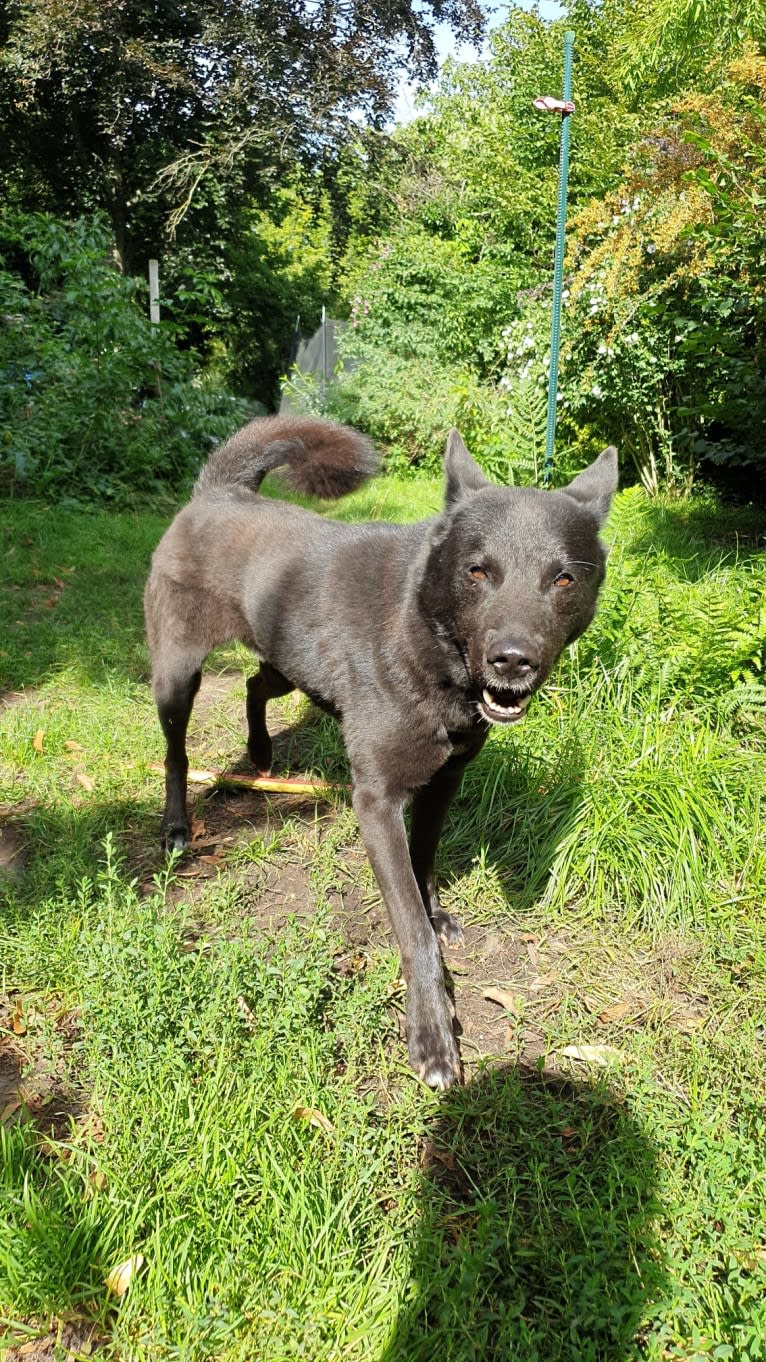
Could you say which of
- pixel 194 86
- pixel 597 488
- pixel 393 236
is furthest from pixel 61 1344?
Result: pixel 194 86

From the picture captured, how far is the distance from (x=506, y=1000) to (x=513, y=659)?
110 centimetres

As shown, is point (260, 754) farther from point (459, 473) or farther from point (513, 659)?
point (513, 659)

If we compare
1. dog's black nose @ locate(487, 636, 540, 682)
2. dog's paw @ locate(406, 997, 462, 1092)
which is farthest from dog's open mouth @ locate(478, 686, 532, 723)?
dog's paw @ locate(406, 997, 462, 1092)

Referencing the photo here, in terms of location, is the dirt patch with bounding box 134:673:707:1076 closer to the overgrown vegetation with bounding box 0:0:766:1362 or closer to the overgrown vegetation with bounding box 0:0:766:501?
the overgrown vegetation with bounding box 0:0:766:1362

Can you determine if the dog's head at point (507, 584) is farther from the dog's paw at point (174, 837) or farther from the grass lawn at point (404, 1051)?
the dog's paw at point (174, 837)

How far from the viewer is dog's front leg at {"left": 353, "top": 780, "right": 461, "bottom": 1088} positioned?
2.29 m

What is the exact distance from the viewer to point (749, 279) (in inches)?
191

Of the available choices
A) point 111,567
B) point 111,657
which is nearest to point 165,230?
point 111,567

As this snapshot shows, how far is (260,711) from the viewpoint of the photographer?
398cm

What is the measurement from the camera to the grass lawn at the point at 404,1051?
171 cm

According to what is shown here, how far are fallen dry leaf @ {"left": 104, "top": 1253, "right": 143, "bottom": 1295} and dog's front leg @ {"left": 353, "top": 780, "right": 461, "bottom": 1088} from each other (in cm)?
80

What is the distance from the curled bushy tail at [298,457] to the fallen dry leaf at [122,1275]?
2.72 metres

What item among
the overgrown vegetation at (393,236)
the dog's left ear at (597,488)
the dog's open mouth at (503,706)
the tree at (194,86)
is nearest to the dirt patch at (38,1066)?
the dog's open mouth at (503,706)

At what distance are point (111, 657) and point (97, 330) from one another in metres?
5.20
